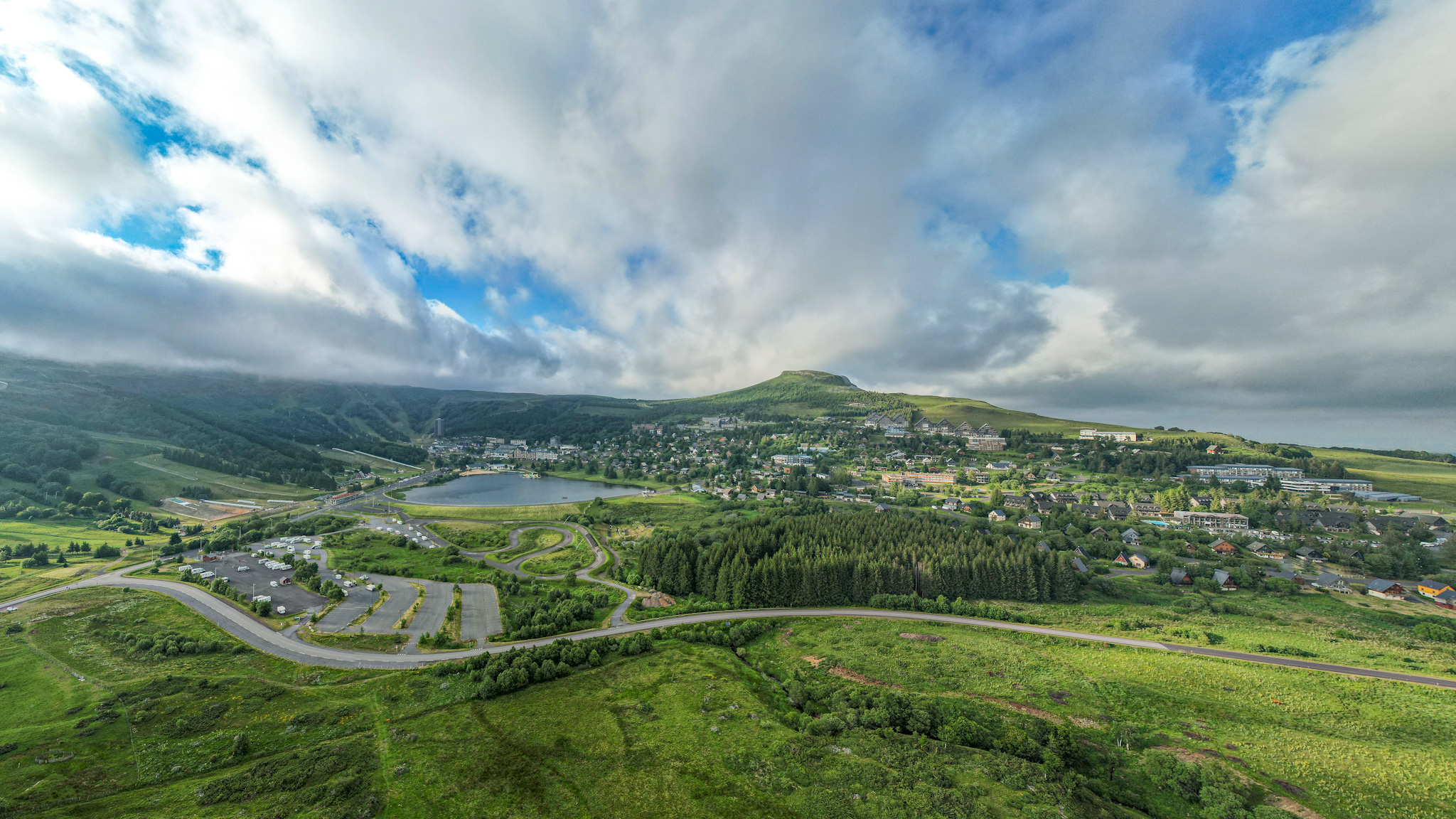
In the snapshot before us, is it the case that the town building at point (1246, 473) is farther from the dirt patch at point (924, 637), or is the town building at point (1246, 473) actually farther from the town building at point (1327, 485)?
the dirt patch at point (924, 637)

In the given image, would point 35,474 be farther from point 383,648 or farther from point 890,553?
point 890,553

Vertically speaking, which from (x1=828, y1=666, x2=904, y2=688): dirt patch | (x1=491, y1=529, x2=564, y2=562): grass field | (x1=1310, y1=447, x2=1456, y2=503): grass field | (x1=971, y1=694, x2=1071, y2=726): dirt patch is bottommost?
(x1=491, y1=529, x2=564, y2=562): grass field

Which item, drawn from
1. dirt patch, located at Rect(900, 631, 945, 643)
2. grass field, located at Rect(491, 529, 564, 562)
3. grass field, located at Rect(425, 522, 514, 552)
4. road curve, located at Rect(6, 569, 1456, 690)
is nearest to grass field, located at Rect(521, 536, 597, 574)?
grass field, located at Rect(491, 529, 564, 562)

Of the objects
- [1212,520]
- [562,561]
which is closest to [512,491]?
[562,561]

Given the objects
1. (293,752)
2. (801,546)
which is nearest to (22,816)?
(293,752)

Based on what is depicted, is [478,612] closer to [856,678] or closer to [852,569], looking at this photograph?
[856,678]

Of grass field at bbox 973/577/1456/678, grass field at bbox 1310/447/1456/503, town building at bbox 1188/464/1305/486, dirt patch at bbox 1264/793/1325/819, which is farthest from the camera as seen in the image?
town building at bbox 1188/464/1305/486

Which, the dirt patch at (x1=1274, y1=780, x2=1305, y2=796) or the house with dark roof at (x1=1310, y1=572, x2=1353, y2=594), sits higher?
the house with dark roof at (x1=1310, y1=572, x2=1353, y2=594)

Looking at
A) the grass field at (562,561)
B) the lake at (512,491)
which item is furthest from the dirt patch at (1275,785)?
the lake at (512,491)

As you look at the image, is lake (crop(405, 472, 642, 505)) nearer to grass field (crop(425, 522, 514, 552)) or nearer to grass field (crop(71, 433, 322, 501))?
grass field (crop(425, 522, 514, 552))
